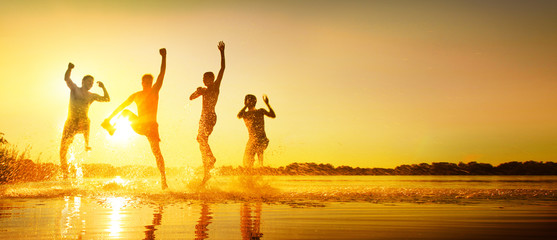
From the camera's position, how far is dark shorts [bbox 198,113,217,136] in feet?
42.3

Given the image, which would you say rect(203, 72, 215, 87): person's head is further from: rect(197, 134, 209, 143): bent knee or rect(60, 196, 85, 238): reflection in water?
rect(60, 196, 85, 238): reflection in water

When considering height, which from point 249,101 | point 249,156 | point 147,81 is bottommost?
point 249,156

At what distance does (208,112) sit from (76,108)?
15.3 ft

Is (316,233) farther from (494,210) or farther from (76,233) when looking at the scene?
(494,210)

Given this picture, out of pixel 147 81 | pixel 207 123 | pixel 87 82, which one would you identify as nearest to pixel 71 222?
pixel 207 123

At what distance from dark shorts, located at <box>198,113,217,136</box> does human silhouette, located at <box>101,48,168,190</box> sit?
3.92 feet

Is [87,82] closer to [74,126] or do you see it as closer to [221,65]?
[74,126]

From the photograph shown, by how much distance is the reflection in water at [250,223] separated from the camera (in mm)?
4699

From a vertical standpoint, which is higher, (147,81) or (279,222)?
(147,81)

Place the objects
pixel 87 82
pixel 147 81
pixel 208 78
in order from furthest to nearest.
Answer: pixel 87 82 < pixel 208 78 < pixel 147 81

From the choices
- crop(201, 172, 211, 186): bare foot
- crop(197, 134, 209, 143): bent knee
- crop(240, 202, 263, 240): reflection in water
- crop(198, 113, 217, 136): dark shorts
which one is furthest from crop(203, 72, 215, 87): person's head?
crop(240, 202, 263, 240): reflection in water

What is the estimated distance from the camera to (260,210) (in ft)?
23.9

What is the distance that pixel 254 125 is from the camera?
1380cm

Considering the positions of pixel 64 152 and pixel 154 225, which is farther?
pixel 64 152
